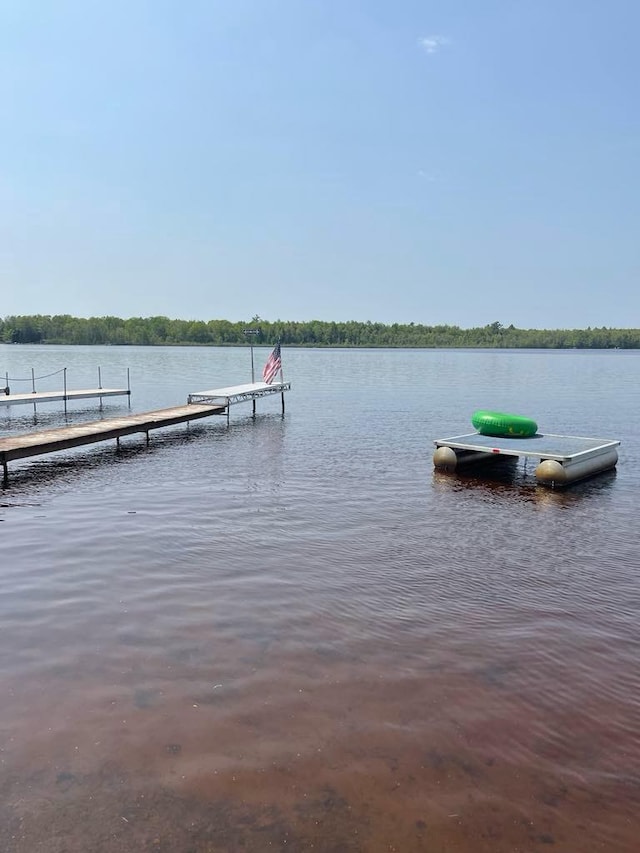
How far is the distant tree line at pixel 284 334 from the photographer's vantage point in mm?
161750

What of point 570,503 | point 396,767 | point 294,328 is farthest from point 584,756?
point 294,328

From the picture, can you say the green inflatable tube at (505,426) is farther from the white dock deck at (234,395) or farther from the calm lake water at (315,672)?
the white dock deck at (234,395)

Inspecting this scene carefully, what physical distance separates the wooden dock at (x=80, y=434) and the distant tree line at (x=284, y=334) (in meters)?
141

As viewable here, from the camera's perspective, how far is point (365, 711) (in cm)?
522

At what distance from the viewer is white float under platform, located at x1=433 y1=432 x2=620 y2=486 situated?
48.8 ft

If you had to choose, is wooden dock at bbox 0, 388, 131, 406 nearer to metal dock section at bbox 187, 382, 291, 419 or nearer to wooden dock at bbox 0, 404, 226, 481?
metal dock section at bbox 187, 382, 291, 419

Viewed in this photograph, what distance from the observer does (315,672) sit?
582 centimetres

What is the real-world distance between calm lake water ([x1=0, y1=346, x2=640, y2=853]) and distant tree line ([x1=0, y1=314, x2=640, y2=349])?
504 ft

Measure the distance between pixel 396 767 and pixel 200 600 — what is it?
3488 mm

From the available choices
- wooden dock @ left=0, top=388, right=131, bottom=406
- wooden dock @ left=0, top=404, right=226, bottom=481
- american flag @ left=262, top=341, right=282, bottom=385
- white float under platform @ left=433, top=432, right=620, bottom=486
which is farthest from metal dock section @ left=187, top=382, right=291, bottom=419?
white float under platform @ left=433, top=432, right=620, bottom=486

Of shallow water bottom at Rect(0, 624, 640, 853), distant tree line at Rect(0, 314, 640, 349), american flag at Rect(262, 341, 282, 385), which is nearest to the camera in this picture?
shallow water bottom at Rect(0, 624, 640, 853)

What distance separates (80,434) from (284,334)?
15765 centimetres

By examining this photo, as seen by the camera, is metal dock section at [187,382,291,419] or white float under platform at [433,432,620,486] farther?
metal dock section at [187,382,291,419]

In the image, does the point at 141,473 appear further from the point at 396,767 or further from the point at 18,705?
the point at 396,767
